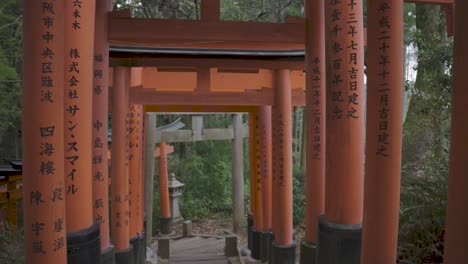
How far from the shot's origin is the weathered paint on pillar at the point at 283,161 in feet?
22.0

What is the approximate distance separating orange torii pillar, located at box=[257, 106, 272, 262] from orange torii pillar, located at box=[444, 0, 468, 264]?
6.81 meters

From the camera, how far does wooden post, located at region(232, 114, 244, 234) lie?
483 inches

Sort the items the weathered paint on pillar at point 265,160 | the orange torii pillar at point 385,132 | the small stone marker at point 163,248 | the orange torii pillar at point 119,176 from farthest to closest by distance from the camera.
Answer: the small stone marker at point 163,248 → the weathered paint on pillar at point 265,160 → the orange torii pillar at point 119,176 → the orange torii pillar at point 385,132

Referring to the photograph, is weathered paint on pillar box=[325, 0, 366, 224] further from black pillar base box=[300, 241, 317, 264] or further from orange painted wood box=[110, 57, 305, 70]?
orange painted wood box=[110, 57, 305, 70]

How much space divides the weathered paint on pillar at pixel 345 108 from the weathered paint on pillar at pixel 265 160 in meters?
5.13

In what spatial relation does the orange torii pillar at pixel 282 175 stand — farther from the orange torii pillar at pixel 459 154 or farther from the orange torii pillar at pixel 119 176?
the orange torii pillar at pixel 459 154

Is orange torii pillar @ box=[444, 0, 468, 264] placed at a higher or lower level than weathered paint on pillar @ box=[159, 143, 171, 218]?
higher

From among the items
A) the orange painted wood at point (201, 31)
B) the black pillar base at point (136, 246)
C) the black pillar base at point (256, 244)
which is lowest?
the black pillar base at point (256, 244)

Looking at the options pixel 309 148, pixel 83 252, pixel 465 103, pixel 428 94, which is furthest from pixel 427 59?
pixel 83 252

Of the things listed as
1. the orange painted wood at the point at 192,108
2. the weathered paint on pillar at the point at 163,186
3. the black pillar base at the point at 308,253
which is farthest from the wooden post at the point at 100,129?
the weathered paint on pillar at the point at 163,186

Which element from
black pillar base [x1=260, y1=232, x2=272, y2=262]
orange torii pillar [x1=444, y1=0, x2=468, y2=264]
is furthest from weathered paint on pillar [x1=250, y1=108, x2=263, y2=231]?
orange torii pillar [x1=444, y1=0, x2=468, y2=264]

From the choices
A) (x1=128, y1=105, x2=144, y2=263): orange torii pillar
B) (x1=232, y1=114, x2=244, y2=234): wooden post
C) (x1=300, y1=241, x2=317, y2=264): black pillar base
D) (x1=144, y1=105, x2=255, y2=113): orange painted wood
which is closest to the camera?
(x1=300, y1=241, x2=317, y2=264): black pillar base

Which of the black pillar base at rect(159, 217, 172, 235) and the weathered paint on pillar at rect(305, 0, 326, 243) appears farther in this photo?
the black pillar base at rect(159, 217, 172, 235)

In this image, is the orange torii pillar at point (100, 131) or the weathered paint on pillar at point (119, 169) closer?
the orange torii pillar at point (100, 131)
